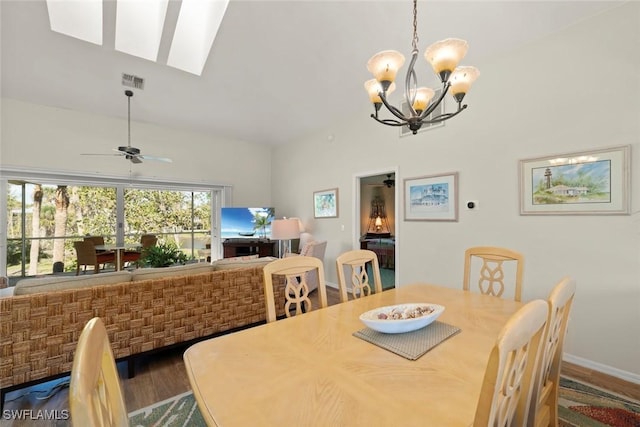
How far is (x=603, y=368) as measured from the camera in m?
2.23

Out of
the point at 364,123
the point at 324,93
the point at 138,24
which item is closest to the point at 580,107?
the point at 364,123

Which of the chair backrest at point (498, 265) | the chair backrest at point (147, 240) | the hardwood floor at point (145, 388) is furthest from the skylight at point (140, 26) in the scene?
the chair backrest at point (498, 265)

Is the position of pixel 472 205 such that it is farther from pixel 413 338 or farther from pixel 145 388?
pixel 145 388

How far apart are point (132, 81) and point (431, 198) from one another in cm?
415

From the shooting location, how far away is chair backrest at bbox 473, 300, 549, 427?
560mm

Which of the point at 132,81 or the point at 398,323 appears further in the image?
the point at 132,81

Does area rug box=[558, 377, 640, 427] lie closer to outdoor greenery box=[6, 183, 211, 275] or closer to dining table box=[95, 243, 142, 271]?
dining table box=[95, 243, 142, 271]

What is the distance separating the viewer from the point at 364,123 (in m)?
4.25

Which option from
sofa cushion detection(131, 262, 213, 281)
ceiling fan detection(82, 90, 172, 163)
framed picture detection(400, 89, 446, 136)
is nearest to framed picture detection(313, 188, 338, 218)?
framed picture detection(400, 89, 446, 136)

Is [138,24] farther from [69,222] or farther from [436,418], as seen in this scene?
[436,418]

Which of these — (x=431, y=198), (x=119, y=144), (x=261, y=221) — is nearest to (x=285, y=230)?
(x=261, y=221)

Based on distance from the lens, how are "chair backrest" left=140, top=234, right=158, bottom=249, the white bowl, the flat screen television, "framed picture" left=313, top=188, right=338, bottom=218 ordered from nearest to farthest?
the white bowl
"framed picture" left=313, top=188, right=338, bottom=218
"chair backrest" left=140, top=234, right=158, bottom=249
the flat screen television

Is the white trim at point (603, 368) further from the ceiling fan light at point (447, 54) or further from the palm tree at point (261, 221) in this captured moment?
the palm tree at point (261, 221)

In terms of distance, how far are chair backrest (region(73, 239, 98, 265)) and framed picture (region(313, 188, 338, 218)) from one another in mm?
3698
